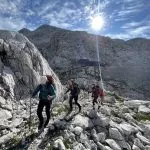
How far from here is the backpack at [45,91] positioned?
43.0 feet

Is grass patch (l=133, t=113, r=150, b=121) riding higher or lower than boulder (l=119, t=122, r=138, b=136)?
higher

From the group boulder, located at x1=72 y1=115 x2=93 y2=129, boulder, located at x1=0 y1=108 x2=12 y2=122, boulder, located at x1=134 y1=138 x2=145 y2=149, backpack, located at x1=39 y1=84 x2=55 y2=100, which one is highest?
backpack, located at x1=39 y1=84 x2=55 y2=100

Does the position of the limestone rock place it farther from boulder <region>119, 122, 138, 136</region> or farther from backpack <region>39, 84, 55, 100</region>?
backpack <region>39, 84, 55, 100</region>

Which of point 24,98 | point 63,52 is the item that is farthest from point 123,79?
point 24,98

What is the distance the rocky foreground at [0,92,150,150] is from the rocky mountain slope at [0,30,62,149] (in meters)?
0.73

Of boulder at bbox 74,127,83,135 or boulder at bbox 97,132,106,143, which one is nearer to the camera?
boulder at bbox 74,127,83,135

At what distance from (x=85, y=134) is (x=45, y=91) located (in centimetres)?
372

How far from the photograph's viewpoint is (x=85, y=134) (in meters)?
14.6

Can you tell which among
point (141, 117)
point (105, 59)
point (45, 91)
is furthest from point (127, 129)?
point (105, 59)

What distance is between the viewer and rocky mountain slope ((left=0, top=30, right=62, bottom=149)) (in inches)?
650

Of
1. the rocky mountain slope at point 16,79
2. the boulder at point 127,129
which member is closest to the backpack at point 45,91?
the rocky mountain slope at point 16,79

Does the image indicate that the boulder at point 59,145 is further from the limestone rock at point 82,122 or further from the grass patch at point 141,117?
the grass patch at point 141,117

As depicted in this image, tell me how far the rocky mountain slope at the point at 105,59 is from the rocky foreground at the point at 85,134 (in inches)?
2636

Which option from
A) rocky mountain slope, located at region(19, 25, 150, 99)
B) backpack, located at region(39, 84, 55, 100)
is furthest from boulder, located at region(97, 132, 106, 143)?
rocky mountain slope, located at region(19, 25, 150, 99)
